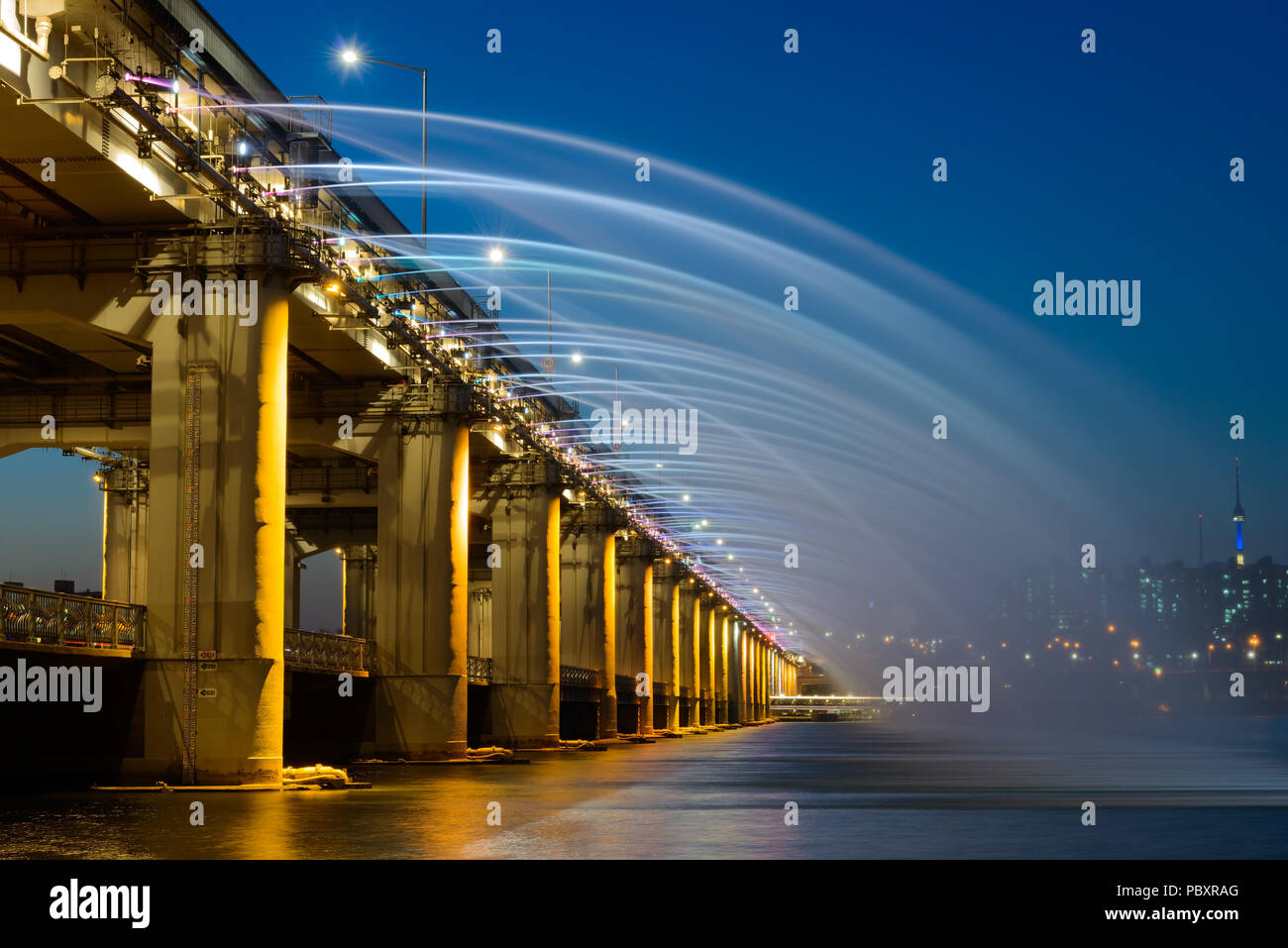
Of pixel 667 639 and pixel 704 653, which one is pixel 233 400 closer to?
pixel 667 639

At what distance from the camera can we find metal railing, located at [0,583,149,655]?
93.8 ft

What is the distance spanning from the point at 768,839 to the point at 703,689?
111493 millimetres

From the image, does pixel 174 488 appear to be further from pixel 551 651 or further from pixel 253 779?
pixel 551 651

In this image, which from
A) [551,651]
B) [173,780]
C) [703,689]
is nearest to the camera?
[173,780]

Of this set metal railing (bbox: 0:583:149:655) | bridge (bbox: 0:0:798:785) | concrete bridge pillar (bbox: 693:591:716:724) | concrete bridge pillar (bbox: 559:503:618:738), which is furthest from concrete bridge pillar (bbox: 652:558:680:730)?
metal railing (bbox: 0:583:149:655)

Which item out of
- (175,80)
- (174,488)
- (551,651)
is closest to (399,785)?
(174,488)

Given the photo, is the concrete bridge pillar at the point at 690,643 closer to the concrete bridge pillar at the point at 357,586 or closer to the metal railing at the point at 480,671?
the concrete bridge pillar at the point at 357,586

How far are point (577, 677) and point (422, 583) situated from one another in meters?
27.0

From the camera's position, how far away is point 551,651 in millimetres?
65625

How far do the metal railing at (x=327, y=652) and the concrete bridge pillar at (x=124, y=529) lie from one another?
1778cm

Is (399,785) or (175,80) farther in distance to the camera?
(399,785)

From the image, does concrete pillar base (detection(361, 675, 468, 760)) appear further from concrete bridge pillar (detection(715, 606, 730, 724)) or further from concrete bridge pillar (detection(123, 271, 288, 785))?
concrete bridge pillar (detection(715, 606, 730, 724))

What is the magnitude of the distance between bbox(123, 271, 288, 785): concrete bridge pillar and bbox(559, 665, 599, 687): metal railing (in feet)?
133

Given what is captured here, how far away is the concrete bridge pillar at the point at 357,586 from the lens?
83625 millimetres
